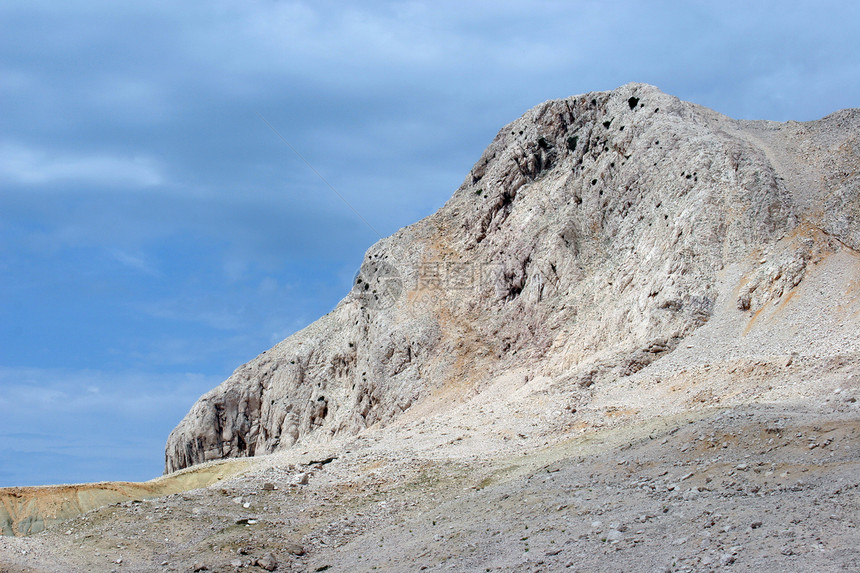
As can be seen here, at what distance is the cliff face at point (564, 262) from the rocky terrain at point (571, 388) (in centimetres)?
16

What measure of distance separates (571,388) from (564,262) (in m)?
13.8

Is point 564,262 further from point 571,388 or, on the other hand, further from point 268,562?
point 268,562

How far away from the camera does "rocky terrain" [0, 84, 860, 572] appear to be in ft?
59.0

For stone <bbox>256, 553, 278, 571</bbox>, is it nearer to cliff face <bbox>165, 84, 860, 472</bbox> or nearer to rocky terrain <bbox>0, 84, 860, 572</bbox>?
rocky terrain <bbox>0, 84, 860, 572</bbox>

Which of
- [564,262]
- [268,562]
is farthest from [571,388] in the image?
[268,562]

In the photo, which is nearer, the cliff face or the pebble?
the pebble

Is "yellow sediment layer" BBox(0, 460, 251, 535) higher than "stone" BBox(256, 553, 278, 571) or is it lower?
higher

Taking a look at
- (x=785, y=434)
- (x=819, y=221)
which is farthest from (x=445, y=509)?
(x=819, y=221)

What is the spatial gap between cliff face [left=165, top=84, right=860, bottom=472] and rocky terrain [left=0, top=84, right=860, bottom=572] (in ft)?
0.52

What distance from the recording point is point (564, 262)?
1802 inches

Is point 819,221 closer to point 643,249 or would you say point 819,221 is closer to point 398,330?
point 643,249

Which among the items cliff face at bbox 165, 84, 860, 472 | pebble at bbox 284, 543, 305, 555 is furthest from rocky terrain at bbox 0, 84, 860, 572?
cliff face at bbox 165, 84, 860, 472

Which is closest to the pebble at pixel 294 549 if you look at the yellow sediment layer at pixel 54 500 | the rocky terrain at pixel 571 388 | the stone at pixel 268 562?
the rocky terrain at pixel 571 388

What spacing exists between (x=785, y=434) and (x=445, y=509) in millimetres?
9108
